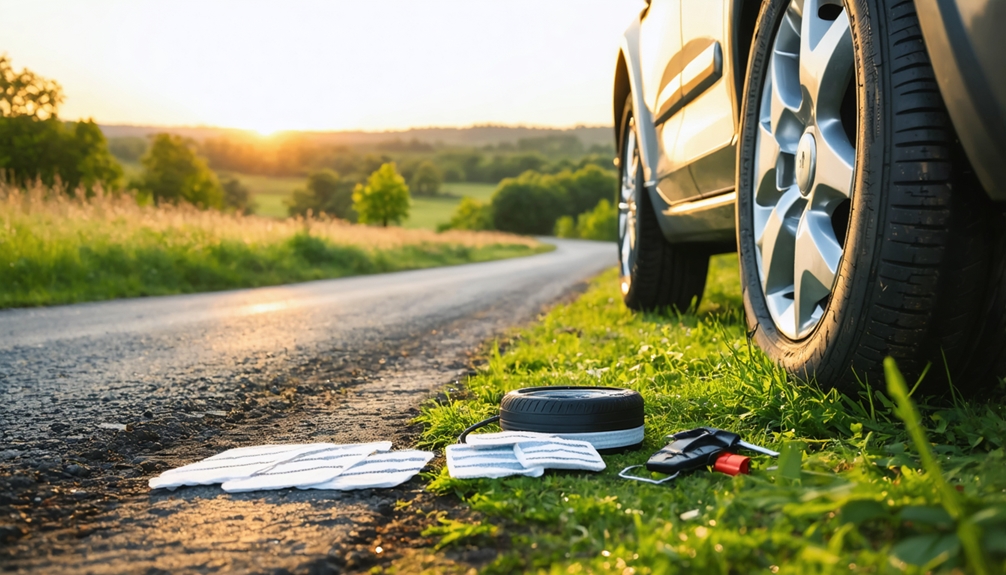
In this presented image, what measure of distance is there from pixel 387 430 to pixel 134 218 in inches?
435

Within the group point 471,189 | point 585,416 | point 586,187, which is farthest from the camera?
point 471,189


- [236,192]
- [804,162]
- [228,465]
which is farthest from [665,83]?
[236,192]

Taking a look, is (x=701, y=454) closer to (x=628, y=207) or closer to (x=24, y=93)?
(x=628, y=207)

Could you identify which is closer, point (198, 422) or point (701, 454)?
point (701, 454)

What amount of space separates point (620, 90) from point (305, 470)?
147 inches

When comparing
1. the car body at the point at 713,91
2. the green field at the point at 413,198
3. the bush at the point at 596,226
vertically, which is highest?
the car body at the point at 713,91

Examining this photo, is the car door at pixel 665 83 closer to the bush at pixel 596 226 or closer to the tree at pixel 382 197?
the tree at pixel 382 197

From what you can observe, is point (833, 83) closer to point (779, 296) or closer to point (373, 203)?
point (779, 296)

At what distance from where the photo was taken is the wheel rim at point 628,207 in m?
4.62

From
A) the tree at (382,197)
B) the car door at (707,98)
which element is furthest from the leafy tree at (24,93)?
the car door at (707,98)

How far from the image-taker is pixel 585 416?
1.97 m

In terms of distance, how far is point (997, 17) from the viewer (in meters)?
1.44

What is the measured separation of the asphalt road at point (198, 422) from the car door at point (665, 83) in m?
1.35

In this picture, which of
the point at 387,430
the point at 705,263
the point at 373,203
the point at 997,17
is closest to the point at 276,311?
the point at 705,263
